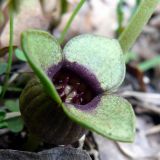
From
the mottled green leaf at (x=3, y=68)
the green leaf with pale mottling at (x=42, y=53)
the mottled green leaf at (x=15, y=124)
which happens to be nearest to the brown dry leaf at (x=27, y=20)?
the mottled green leaf at (x=3, y=68)

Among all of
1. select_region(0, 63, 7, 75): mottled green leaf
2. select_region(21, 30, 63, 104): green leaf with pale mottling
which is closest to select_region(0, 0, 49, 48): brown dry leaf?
select_region(0, 63, 7, 75): mottled green leaf

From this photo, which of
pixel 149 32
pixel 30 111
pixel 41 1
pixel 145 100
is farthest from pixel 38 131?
pixel 149 32

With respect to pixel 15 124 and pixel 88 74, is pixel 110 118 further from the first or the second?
pixel 15 124

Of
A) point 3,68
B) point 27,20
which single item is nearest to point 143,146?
point 3,68

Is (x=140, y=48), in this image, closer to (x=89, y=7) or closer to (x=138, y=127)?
(x=89, y=7)

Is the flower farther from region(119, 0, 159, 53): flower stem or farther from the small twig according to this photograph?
the small twig

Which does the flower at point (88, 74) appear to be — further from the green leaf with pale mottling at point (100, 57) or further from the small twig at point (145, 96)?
the small twig at point (145, 96)
